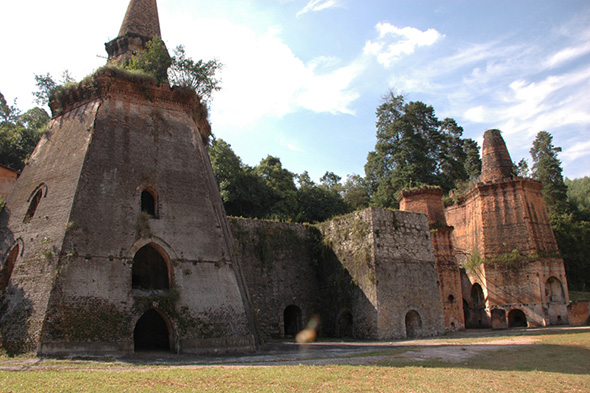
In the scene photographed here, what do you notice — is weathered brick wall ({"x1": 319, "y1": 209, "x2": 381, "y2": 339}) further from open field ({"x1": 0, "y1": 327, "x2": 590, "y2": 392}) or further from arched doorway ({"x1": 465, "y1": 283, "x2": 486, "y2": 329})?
arched doorway ({"x1": 465, "y1": 283, "x2": 486, "y2": 329})

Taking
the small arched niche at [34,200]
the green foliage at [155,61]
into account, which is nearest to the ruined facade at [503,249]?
the green foliage at [155,61]

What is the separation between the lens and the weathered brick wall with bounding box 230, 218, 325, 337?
63.0 feet

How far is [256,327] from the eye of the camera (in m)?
13.9

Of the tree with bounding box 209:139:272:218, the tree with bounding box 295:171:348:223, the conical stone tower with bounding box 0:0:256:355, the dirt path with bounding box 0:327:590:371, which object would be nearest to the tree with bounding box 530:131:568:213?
the tree with bounding box 295:171:348:223

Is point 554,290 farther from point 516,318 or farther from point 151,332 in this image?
point 151,332

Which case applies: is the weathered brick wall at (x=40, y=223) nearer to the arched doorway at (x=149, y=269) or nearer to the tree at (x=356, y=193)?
the arched doorway at (x=149, y=269)

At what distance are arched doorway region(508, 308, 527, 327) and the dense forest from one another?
348 inches

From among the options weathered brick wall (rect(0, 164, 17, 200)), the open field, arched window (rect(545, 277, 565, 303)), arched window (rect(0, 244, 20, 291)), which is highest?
weathered brick wall (rect(0, 164, 17, 200))

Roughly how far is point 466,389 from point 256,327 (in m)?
7.51

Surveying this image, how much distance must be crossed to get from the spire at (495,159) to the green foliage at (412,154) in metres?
8.62

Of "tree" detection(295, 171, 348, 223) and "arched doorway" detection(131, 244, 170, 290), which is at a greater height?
"tree" detection(295, 171, 348, 223)

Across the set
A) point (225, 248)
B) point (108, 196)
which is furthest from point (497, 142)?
point (108, 196)

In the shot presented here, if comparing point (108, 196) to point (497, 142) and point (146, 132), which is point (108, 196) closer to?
point (146, 132)

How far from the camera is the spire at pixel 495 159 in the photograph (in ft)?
96.7
